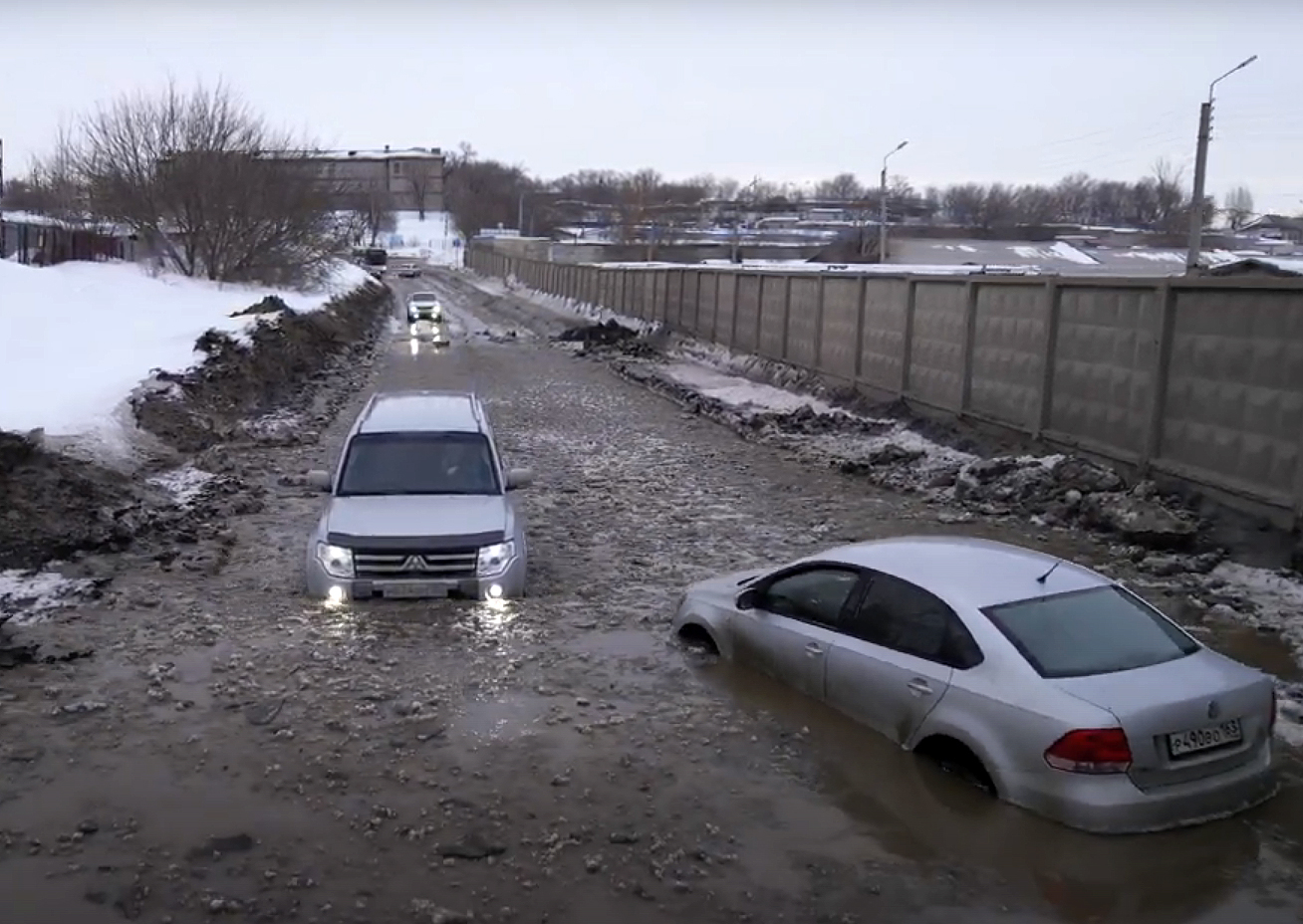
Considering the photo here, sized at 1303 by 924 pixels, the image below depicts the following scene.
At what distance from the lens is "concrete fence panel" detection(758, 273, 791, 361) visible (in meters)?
29.9

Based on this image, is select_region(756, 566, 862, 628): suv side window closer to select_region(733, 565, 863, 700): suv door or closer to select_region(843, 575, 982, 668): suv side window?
select_region(733, 565, 863, 700): suv door

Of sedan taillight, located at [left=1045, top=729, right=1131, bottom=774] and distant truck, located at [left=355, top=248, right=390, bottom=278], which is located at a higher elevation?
distant truck, located at [left=355, top=248, right=390, bottom=278]

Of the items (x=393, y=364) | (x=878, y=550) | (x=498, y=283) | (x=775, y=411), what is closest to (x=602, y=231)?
(x=498, y=283)

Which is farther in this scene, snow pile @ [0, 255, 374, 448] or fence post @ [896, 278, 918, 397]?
fence post @ [896, 278, 918, 397]

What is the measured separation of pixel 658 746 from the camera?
746 centimetres

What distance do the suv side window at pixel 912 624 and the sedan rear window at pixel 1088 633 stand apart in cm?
22

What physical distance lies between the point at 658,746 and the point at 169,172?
141ft

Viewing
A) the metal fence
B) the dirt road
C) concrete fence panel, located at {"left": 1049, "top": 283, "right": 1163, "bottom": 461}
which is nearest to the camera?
the dirt road

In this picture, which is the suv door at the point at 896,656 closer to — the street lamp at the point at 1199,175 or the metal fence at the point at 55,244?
the street lamp at the point at 1199,175

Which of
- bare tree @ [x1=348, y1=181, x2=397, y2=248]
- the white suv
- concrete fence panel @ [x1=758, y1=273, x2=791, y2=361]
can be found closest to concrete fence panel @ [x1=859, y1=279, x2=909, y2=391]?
concrete fence panel @ [x1=758, y1=273, x2=791, y2=361]

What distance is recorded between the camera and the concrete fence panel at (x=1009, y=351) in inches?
681

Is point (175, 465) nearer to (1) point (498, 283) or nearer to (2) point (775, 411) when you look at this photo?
(2) point (775, 411)

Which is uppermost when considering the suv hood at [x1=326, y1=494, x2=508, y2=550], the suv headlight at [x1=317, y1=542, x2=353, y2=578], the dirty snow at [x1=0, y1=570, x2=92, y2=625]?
the suv hood at [x1=326, y1=494, x2=508, y2=550]

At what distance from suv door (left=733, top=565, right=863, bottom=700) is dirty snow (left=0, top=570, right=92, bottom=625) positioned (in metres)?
5.70
